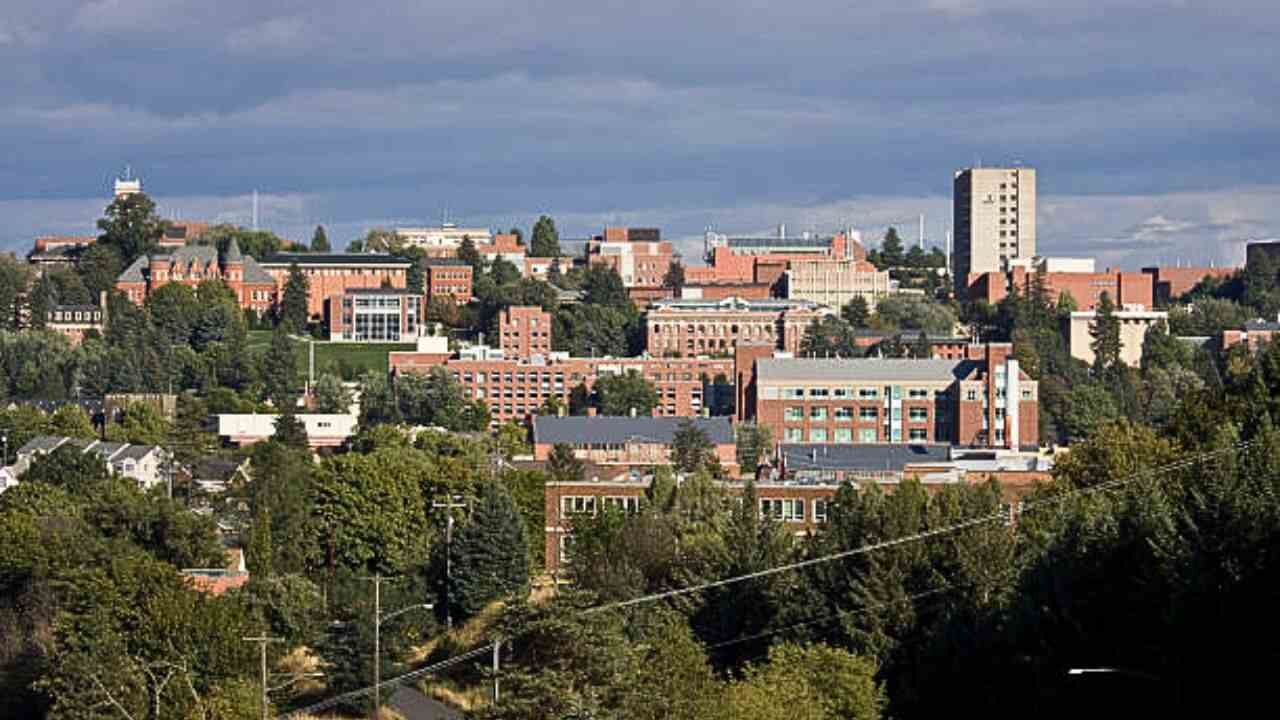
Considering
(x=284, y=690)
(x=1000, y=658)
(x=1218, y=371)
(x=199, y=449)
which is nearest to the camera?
(x=1000, y=658)

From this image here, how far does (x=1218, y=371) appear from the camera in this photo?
173 meters

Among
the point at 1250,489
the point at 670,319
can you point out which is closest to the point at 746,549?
the point at 1250,489

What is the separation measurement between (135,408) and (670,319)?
163ft

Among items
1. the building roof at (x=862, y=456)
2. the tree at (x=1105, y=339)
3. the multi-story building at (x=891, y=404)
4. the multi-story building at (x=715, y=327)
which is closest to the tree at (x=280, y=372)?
the multi-story building at (x=715, y=327)

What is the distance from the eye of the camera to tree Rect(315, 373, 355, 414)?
159500mm

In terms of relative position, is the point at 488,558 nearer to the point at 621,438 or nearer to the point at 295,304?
the point at 621,438

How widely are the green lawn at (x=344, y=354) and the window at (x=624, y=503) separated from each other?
2915 inches

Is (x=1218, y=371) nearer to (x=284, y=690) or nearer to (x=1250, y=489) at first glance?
(x=284, y=690)

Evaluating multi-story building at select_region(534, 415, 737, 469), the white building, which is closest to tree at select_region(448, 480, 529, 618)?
multi-story building at select_region(534, 415, 737, 469)

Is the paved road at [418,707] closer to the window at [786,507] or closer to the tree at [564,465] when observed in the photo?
the window at [786,507]

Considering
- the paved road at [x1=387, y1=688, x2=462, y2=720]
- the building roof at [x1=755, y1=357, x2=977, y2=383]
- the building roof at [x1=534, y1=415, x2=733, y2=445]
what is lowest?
the paved road at [x1=387, y1=688, x2=462, y2=720]

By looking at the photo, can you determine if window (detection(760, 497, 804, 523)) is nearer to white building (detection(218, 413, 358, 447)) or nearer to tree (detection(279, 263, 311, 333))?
white building (detection(218, 413, 358, 447))

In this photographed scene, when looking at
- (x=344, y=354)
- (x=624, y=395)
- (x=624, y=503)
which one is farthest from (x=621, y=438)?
(x=344, y=354)

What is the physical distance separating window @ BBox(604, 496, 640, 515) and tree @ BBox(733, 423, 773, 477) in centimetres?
3712
